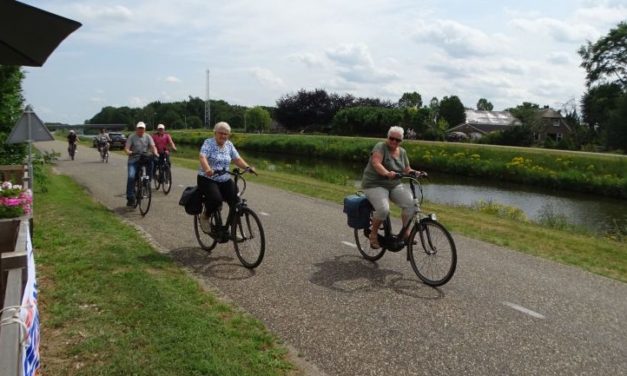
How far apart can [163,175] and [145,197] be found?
3515 millimetres

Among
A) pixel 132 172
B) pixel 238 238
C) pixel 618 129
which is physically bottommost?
pixel 238 238

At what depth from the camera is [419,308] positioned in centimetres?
550

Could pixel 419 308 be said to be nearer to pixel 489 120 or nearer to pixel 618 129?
pixel 618 129

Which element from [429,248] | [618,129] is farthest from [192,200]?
[618,129]

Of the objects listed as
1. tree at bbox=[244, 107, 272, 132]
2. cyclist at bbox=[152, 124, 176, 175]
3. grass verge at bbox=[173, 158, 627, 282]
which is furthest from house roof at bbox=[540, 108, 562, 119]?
cyclist at bbox=[152, 124, 176, 175]

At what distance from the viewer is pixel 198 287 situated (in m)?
5.93

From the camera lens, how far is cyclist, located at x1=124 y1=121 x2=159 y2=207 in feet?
37.9

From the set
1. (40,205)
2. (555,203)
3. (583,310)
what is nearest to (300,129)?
(555,203)

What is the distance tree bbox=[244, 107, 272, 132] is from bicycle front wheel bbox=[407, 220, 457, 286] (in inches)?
4292

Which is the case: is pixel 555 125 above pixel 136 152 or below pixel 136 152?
above

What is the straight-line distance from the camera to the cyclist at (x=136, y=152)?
11.5 m

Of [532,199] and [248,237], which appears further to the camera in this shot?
[532,199]

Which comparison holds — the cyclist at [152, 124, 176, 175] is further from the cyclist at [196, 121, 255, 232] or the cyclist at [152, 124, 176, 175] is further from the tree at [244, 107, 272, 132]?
the tree at [244, 107, 272, 132]

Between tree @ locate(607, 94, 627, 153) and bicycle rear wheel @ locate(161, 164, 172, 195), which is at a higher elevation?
tree @ locate(607, 94, 627, 153)
